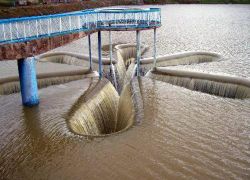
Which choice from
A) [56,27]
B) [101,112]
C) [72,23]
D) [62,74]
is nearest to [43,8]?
[62,74]

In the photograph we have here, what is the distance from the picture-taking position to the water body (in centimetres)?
1519

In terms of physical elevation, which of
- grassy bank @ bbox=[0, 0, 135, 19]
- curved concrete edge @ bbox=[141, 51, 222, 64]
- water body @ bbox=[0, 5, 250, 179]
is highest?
grassy bank @ bbox=[0, 0, 135, 19]

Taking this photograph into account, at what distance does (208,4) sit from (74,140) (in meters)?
107

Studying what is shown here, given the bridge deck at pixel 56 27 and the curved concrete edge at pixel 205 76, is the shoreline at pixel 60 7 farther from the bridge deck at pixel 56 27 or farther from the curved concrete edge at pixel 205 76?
the curved concrete edge at pixel 205 76

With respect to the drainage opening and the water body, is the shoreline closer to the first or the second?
the water body

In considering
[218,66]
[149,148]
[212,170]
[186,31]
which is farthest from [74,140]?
[186,31]

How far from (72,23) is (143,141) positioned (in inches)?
487

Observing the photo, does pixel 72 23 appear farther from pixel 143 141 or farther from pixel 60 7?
pixel 60 7

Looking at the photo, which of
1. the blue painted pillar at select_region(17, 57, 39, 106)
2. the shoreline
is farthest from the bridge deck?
the shoreline

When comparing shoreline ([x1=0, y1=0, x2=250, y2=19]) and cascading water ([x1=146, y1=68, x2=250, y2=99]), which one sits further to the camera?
shoreline ([x1=0, y1=0, x2=250, y2=19])

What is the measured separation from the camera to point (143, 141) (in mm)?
17719

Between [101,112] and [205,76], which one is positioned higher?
[205,76]

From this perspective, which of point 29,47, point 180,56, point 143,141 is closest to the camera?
point 143,141

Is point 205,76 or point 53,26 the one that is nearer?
point 53,26
